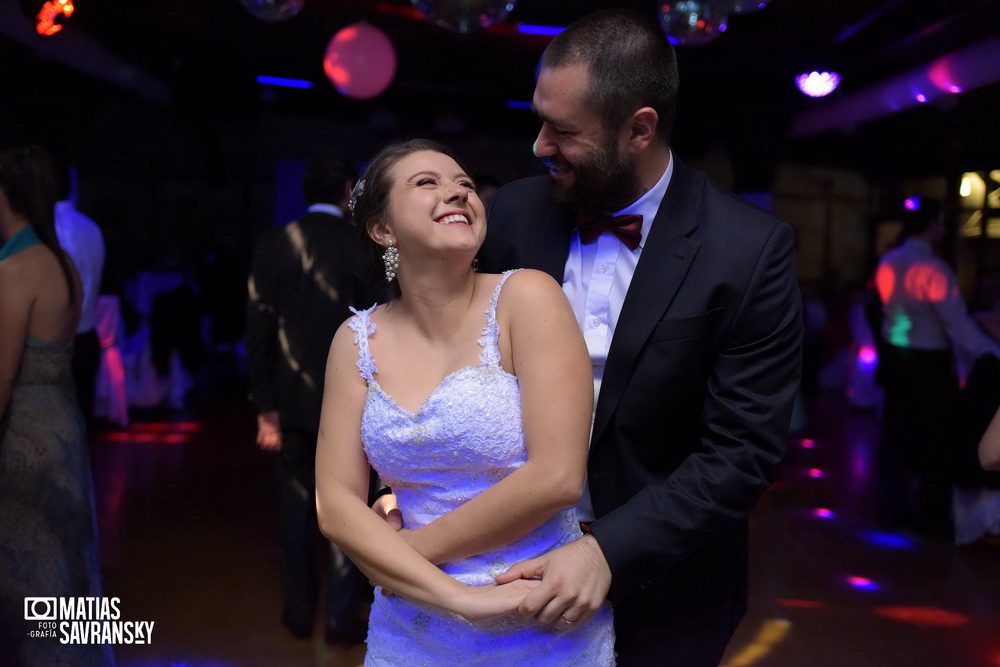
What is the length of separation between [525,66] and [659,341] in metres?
7.99

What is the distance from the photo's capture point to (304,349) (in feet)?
10.7

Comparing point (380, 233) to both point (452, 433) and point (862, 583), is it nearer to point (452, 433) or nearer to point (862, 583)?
point (452, 433)

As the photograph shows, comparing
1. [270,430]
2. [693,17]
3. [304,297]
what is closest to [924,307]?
[693,17]

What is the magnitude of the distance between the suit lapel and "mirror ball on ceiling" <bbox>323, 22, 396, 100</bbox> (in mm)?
4802

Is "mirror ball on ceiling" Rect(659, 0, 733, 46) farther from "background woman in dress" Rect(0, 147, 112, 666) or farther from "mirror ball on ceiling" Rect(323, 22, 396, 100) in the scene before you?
"background woman in dress" Rect(0, 147, 112, 666)

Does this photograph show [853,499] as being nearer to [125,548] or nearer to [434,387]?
[125,548]

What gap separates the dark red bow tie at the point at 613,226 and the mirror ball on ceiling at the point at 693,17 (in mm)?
3345

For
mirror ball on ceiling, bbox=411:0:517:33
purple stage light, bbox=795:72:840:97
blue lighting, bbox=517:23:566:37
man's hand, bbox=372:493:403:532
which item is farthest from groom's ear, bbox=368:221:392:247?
purple stage light, bbox=795:72:840:97

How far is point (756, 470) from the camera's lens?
146 centimetres

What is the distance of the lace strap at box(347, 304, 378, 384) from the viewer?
4.88 ft

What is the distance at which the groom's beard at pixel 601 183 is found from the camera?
5.08 ft

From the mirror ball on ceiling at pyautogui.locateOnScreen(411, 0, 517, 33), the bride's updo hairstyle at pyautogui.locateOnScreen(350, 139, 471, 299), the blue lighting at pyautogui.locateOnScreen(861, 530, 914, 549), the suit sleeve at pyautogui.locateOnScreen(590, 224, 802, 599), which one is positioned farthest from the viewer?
the blue lighting at pyautogui.locateOnScreen(861, 530, 914, 549)

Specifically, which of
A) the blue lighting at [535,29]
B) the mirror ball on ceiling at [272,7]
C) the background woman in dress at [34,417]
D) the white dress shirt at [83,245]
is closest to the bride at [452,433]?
the background woman in dress at [34,417]

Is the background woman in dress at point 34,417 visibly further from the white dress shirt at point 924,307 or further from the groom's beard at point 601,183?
the white dress shirt at point 924,307
